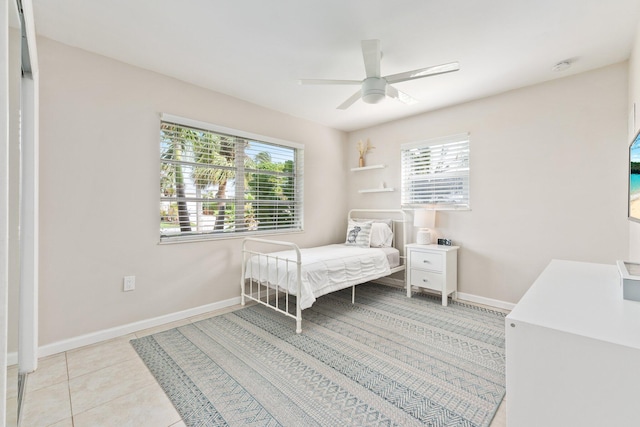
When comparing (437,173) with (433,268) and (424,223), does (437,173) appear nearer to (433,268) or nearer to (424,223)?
(424,223)

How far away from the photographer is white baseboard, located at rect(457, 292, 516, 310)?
10.3 feet

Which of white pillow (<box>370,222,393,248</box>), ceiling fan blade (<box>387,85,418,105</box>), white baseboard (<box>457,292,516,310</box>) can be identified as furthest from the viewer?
white pillow (<box>370,222,393,248</box>)

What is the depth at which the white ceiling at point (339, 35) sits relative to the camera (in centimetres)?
185

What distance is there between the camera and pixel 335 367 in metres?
2.01

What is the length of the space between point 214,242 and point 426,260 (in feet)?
7.94

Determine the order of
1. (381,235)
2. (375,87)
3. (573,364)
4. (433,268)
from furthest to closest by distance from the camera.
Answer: (381,235) → (433,268) → (375,87) → (573,364)

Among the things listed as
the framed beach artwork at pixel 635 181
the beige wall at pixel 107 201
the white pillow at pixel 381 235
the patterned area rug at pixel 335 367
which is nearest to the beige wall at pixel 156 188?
the beige wall at pixel 107 201

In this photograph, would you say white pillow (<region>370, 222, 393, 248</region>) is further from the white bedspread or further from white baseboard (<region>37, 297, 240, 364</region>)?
white baseboard (<region>37, 297, 240, 364</region>)

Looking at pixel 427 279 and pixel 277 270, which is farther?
pixel 427 279

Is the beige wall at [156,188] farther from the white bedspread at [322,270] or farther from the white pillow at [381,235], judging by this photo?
the white pillow at [381,235]

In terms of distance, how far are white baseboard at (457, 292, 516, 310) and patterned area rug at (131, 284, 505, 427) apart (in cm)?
31

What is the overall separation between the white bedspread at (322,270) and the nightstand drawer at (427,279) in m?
0.32

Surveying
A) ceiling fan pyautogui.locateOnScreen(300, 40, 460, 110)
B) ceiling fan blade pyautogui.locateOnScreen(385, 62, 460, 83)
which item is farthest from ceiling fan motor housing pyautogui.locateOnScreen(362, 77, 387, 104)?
ceiling fan blade pyautogui.locateOnScreen(385, 62, 460, 83)

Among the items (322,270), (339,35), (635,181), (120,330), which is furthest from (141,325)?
(635,181)
